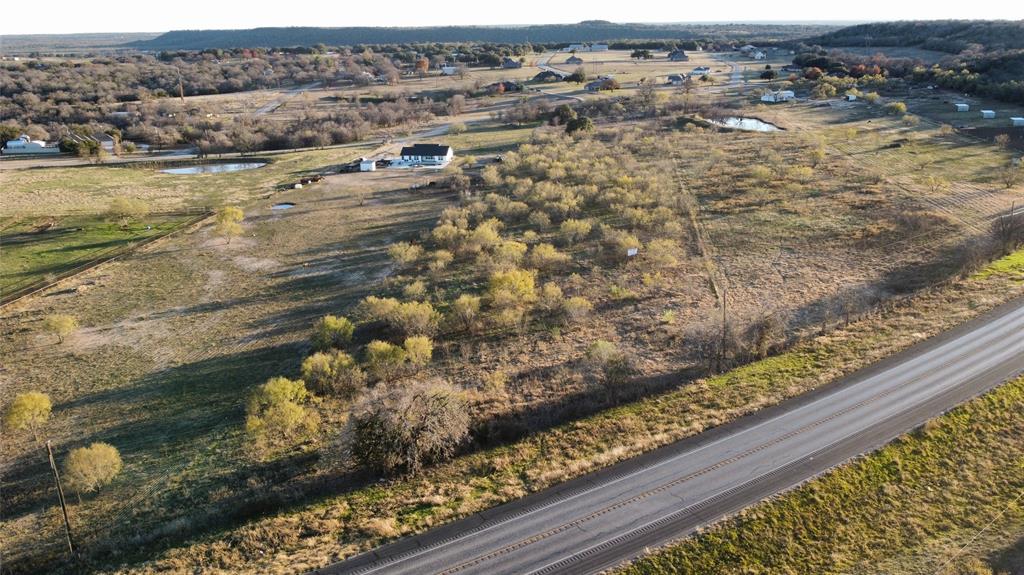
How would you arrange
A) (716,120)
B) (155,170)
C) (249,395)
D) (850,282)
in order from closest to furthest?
(249,395) → (850,282) → (155,170) → (716,120)

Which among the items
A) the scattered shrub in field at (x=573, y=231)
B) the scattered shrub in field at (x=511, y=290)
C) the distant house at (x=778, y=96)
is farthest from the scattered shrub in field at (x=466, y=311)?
the distant house at (x=778, y=96)

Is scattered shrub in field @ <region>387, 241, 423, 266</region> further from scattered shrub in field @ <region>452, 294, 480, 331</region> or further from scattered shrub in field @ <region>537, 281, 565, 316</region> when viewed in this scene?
scattered shrub in field @ <region>537, 281, 565, 316</region>

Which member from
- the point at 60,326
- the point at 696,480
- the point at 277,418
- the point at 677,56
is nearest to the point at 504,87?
the point at 677,56

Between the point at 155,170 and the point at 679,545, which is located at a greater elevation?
the point at 155,170

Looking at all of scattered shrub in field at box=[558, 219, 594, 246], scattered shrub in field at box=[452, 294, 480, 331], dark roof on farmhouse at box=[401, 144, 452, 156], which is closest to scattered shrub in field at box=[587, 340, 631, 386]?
scattered shrub in field at box=[452, 294, 480, 331]

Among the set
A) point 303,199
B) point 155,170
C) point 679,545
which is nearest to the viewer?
point 679,545

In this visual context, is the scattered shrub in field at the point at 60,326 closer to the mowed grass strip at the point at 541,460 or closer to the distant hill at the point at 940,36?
the mowed grass strip at the point at 541,460

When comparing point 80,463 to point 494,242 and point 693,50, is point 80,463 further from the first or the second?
point 693,50

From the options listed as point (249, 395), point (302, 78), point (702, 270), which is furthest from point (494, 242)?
point (302, 78)
